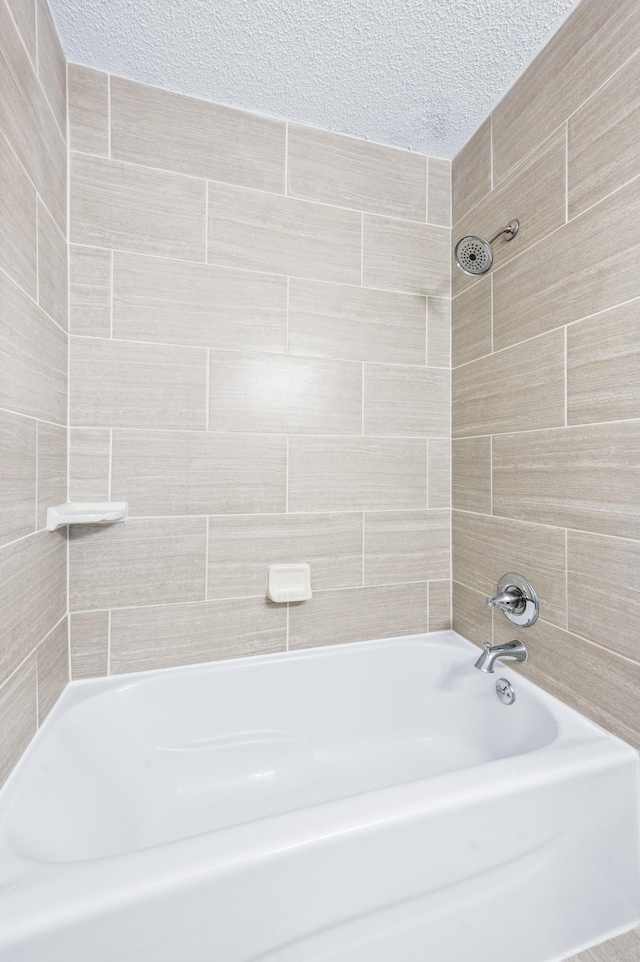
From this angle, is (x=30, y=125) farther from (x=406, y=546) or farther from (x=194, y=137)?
(x=406, y=546)

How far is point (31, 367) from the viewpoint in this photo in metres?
1.04

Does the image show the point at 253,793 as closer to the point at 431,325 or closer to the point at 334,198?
the point at 431,325

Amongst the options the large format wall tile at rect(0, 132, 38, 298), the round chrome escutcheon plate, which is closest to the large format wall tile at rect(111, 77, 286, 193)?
the large format wall tile at rect(0, 132, 38, 298)

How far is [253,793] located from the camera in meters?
1.36

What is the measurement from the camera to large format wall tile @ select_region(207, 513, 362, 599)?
1464mm

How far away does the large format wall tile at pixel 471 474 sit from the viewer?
59.4 inches

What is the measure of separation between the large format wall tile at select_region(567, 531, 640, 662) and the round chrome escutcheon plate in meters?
0.30

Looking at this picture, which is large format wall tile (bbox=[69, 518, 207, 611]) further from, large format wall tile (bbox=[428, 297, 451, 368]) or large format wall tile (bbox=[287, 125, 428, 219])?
large format wall tile (bbox=[287, 125, 428, 219])

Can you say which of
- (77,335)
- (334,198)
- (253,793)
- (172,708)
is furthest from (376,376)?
(253,793)

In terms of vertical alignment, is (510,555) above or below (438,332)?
below

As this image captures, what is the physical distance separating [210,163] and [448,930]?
2091mm

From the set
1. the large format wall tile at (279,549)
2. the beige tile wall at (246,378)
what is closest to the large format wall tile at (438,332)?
the beige tile wall at (246,378)

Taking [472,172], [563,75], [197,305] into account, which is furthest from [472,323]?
[197,305]

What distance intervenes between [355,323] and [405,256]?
35cm
